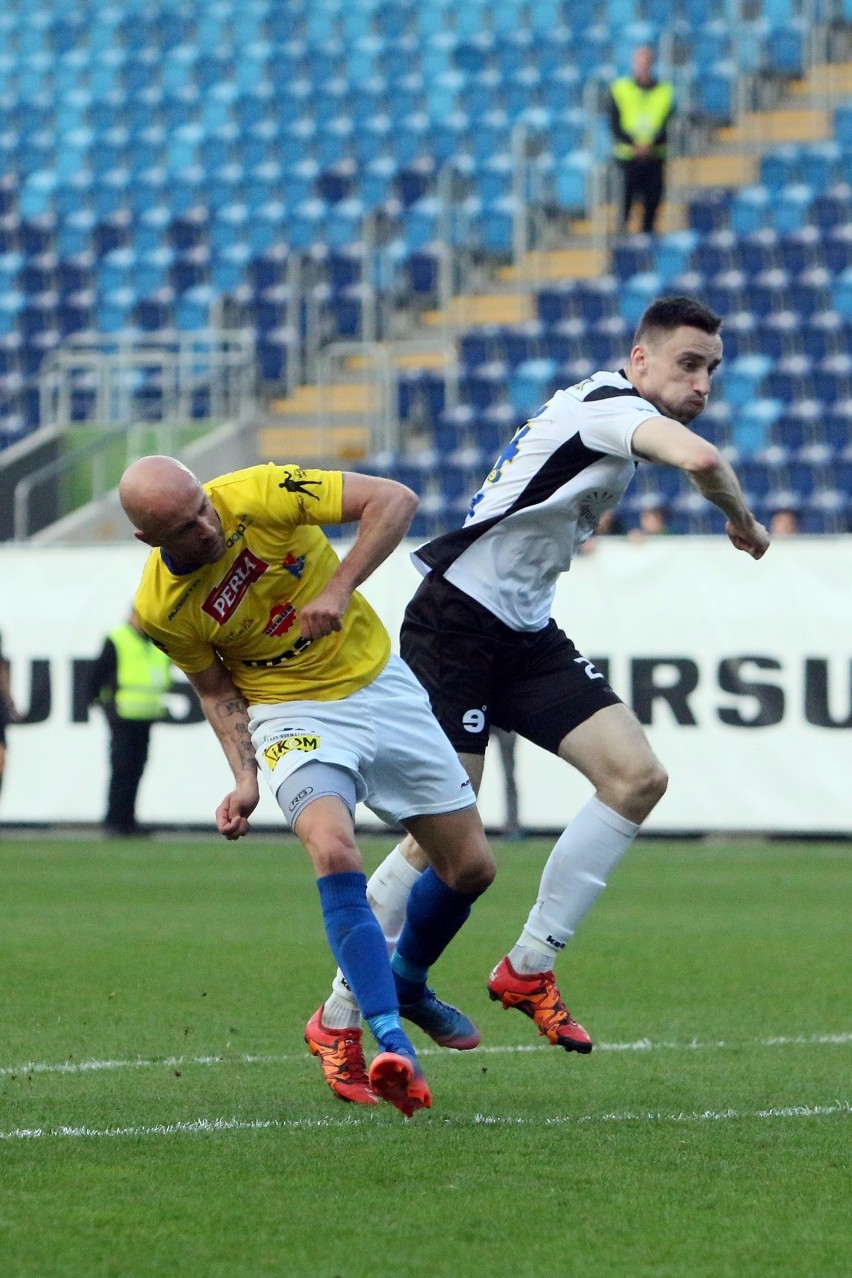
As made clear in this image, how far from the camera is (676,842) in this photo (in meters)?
15.8

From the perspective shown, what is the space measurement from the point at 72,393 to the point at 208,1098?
745 inches

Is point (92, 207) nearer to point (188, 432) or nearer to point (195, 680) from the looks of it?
point (188, 432)

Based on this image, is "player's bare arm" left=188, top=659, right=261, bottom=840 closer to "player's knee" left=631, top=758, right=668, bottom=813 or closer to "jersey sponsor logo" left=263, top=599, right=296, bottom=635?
"jersey sponsor logo" left=263, top=599, right=296, bottom=635

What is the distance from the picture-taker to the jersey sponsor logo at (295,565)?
5699 millimetres

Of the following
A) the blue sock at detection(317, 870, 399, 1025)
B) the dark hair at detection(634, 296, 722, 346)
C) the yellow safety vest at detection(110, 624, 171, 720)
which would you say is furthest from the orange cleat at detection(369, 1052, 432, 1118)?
the yellow safety vest at detection(110, 624, 171, 720)

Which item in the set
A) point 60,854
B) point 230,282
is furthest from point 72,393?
point 60,854

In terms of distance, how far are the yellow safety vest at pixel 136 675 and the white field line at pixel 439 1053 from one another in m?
8.76

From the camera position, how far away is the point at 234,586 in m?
5.64

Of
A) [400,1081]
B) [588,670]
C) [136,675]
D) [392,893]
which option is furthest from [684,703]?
[400,1081]

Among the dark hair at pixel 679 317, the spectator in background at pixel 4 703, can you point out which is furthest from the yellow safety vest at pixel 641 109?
the dark hair at pixel 679 317

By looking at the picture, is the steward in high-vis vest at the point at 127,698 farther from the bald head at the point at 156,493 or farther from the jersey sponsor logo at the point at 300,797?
the bald head at the point at 156,493

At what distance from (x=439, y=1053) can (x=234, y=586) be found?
6.96 ft

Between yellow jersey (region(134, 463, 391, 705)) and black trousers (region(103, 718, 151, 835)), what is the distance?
32.3 feet

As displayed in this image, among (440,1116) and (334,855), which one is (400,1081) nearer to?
(440,1116)
